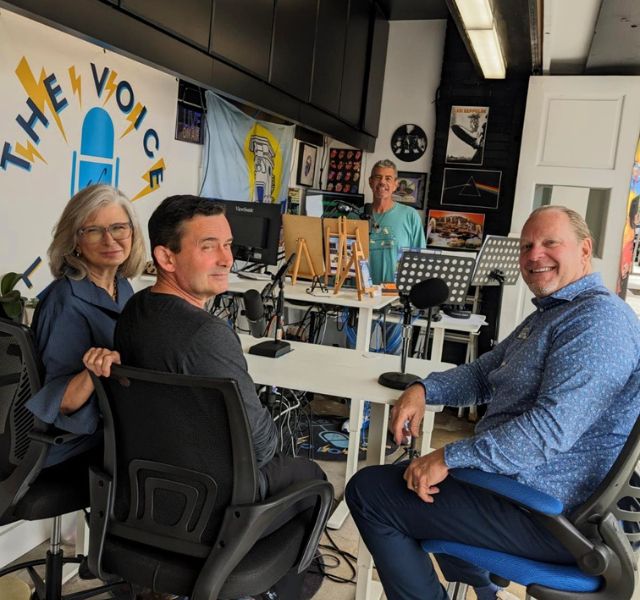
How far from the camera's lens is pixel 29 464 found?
158 centimetres

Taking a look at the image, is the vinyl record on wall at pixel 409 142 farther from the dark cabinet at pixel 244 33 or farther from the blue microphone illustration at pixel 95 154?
the blue microphone illustration at pixel 95 154

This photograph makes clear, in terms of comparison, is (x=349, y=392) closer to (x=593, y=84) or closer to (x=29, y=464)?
(x=29, y=464)

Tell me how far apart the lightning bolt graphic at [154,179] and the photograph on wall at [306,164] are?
1.99 meters

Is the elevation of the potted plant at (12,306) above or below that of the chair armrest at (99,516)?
above

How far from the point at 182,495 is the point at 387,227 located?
3139mm

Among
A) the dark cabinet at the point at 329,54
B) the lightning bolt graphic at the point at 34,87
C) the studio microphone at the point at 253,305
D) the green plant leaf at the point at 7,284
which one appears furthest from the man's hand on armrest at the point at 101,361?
the dark cabinet at the point at 329,54

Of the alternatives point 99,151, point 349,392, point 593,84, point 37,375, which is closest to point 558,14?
point 593,84

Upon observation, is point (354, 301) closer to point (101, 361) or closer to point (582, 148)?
point (101, 361)

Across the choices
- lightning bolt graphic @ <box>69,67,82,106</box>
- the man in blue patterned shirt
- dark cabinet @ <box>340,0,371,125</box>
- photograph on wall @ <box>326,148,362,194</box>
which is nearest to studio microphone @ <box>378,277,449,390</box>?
the man in blue patterned shirt

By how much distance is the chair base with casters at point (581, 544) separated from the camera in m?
1.37

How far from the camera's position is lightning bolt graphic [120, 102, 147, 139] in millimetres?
3559

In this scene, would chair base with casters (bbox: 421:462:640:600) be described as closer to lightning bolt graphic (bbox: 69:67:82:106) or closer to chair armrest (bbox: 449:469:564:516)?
chair armrest (bbox: 449:469:564:516)

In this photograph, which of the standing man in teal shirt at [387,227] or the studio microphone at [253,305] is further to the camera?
the standing man in teal shirt at [387,227]

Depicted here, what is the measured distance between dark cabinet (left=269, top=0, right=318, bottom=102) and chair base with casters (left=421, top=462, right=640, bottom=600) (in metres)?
3.20
